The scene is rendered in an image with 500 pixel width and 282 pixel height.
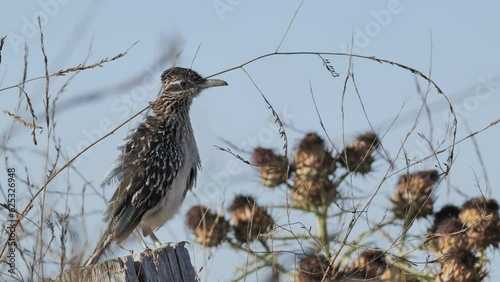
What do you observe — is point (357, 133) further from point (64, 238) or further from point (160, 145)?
point (64, 238)

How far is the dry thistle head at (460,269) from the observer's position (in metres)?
7.23

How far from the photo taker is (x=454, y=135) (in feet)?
15.1

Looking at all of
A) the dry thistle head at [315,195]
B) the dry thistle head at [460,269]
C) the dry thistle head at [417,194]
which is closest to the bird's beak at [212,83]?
the dry thistle head at [315,195]

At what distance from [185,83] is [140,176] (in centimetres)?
128

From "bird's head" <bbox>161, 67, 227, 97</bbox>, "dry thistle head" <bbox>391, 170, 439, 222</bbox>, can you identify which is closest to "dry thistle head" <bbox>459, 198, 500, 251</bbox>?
"dry thistle head" <bbox>391, 170, 439, 222</bbox>

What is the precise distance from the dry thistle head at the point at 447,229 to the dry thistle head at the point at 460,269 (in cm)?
7

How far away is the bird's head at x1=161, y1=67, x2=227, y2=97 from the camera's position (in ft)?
24.4

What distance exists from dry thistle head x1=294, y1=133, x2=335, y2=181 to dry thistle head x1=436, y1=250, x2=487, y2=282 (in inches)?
49.1

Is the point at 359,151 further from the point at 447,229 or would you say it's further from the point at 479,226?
the point at 479,226

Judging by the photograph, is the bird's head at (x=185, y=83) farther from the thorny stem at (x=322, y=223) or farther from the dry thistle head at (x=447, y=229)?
the dry thistle head at (x=447, y=229)

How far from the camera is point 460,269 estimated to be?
23.8ft

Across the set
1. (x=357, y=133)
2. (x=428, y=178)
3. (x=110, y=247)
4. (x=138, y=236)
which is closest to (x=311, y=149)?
(x=357, y=133)

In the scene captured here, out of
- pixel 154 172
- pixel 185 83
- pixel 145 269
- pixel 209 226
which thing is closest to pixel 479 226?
pixel 209 226

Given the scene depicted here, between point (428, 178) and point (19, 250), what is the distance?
4.72 meters
